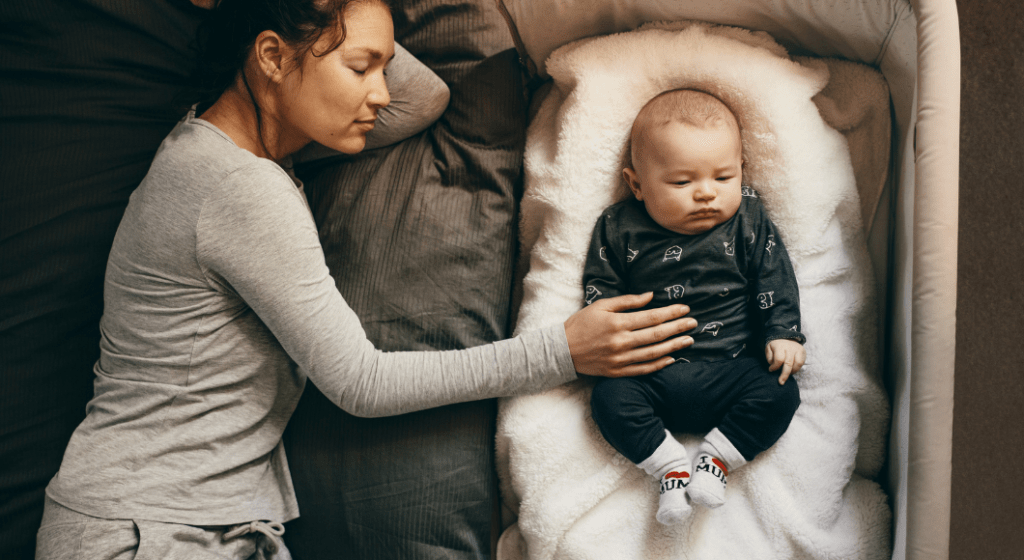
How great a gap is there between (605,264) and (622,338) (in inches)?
5.9

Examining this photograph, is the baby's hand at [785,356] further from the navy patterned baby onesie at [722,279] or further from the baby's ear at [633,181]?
the baby's ear at [633,181]

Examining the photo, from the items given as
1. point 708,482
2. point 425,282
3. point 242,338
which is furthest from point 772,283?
point 242,338

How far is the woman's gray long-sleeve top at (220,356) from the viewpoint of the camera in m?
0.81

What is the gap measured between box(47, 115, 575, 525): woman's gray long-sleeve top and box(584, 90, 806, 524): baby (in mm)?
142

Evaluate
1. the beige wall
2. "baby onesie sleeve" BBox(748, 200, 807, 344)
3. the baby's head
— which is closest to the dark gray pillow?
the baby's head

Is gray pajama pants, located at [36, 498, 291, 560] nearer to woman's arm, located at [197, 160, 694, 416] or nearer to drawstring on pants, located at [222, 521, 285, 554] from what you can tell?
drawstring on pants, located at [222, 521, 285, 554]

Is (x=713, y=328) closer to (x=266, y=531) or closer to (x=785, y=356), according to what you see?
(x=785, y=356)

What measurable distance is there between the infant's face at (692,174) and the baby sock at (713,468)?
323mm

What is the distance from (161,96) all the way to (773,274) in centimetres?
100

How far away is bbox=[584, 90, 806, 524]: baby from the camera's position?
3.00ft

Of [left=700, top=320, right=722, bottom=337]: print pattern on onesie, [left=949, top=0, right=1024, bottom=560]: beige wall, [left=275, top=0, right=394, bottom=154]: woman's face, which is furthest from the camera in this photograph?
[left=949, top=0, right=1024, bottom=560]: beige wall

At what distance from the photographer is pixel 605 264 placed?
3.36ft

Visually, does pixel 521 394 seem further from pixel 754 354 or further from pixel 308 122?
pixel 308 122

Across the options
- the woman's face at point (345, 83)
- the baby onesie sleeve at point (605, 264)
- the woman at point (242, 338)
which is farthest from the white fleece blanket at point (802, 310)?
the woman's face at point (345, 83)
